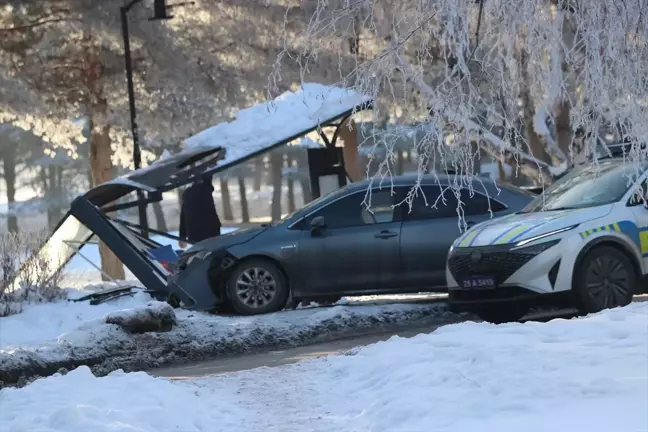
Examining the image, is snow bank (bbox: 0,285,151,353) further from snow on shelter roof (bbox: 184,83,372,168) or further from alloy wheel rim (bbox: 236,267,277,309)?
snow on shelter roof (bbox: 184,83,372,168)

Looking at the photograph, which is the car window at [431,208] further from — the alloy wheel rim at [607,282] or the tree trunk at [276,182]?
the tree trunk at [276,182]

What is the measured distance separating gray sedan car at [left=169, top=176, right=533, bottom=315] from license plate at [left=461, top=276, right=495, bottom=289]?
1.48 metres

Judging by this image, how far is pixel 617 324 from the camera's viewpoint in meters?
8.70

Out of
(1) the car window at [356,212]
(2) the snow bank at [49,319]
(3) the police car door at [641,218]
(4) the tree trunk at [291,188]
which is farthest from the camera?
(4) the tree trunk at [291,188]

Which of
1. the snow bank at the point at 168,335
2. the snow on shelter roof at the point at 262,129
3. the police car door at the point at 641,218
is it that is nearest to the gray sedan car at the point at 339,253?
the snow bank at the point at 168,335

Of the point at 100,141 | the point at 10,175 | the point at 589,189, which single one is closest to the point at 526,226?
the point at 589,189

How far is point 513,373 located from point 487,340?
126 centimetres

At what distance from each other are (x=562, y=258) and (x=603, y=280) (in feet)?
1.79

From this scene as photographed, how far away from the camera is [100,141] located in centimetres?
2491

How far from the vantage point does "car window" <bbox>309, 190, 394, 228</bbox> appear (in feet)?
40.6

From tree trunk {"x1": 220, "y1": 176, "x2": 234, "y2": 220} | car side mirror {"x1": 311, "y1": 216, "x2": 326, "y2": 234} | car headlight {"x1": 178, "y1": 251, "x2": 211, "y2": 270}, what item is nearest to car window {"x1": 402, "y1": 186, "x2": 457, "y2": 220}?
car side mirror {"x1": 311, "y1": 216, "x2": 326, "y2": 234}

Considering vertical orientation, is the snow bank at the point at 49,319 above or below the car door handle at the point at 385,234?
below

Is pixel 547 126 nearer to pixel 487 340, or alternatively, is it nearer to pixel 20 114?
pixel 20 114

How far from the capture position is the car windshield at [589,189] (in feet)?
35.7
